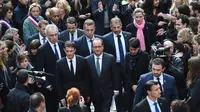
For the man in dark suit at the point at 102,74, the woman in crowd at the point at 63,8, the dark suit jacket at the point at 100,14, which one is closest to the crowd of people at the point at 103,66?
the man in dark suit at the point at 102,74

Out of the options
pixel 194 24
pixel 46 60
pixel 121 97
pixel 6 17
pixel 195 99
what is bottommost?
pixel 121 97

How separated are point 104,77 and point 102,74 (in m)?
0.08

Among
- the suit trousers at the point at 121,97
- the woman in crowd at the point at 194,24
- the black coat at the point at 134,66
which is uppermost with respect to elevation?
the woman in crowd at the point at 194,24

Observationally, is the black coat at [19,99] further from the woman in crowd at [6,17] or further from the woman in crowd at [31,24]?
the woman in crowd at [6,17]

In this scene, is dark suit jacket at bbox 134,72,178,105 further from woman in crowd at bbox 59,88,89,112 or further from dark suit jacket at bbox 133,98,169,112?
woman in crowd at bbox 59,88,89,112

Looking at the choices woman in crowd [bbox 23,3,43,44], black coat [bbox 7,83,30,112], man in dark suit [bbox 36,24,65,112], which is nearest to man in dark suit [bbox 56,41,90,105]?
man in dark suit [bbox 36,24,65,112]

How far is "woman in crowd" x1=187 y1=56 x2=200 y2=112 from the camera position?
11203 mm

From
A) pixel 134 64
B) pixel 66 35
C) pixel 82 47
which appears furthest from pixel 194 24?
pixel 66 35

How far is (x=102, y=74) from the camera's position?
42.7ft

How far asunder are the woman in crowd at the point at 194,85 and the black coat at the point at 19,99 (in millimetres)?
2943

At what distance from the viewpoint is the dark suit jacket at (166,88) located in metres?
11.9

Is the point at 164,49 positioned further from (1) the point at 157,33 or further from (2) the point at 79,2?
(2) the point at 79,2

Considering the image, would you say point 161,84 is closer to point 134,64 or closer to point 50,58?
point 134,64

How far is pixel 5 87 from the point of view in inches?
491
